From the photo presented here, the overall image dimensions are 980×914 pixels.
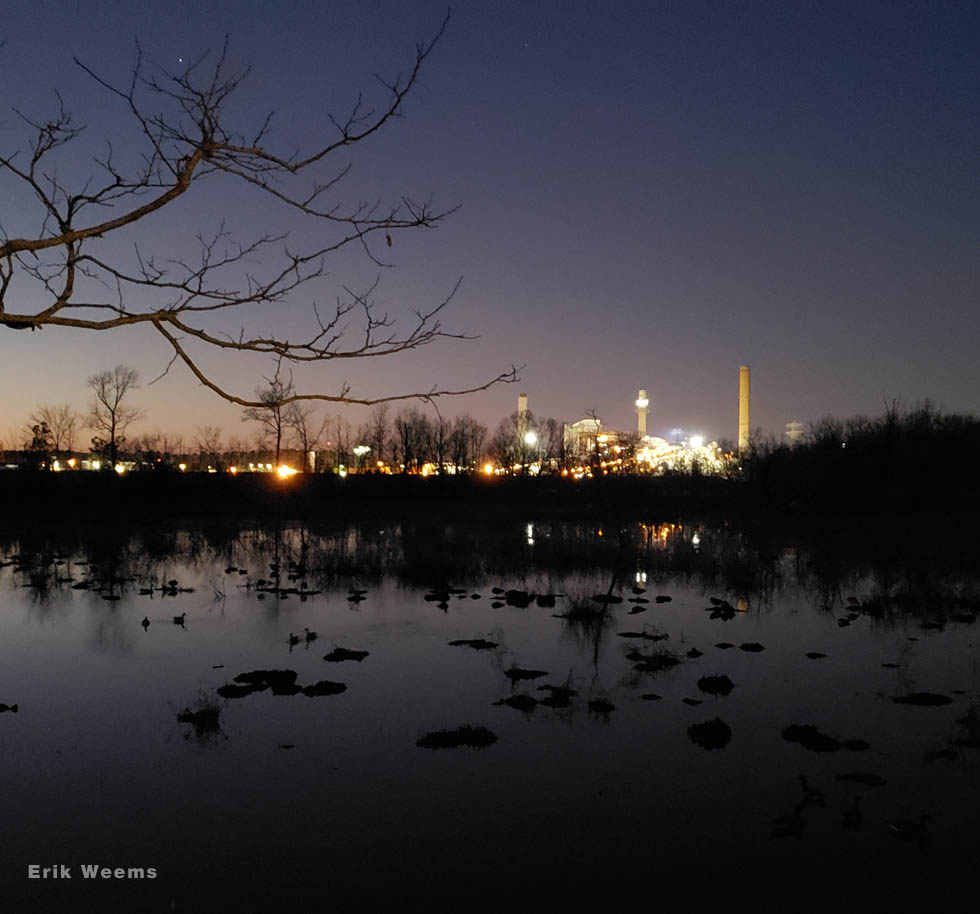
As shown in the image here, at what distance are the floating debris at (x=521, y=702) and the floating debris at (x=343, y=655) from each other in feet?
10.4

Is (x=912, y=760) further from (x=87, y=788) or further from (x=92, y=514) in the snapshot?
(x=92, y=514)

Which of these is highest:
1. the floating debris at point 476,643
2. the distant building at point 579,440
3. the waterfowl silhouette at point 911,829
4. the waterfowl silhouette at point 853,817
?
the distant building at point 579,440

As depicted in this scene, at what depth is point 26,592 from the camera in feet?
65.4

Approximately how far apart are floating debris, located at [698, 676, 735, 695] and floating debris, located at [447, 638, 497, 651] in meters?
3.73

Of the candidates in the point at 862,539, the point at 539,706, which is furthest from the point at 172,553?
the point at 862,539

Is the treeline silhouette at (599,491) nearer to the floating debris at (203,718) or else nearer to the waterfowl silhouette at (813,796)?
the floating debris at (203,718)

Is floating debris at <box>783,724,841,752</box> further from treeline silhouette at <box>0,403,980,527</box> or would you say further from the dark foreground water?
treeline silhouette at <box>0,403,980,527</box>

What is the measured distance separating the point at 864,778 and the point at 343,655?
805 cm

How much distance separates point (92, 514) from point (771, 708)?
→ 42.0m

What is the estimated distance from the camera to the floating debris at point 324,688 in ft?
37.6

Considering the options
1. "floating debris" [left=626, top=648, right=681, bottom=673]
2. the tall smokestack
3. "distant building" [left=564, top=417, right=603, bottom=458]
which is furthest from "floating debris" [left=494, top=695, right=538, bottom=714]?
the tall smokestack

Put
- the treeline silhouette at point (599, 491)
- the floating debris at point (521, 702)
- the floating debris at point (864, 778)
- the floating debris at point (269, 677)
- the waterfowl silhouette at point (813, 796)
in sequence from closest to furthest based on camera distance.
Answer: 1. the waterfowl silhouette at point (813, 796)
2. the floating debris at point (864, 778)
3. the floating debris at point (521, 702)
4. the floating debris at point (269, 677)
5. the treeline silhouette at point (599, 491)

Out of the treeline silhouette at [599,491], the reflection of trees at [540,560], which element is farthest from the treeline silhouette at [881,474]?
the reflection of trees at [540,560]

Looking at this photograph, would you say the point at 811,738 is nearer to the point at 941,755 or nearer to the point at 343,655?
the point at 941,755
